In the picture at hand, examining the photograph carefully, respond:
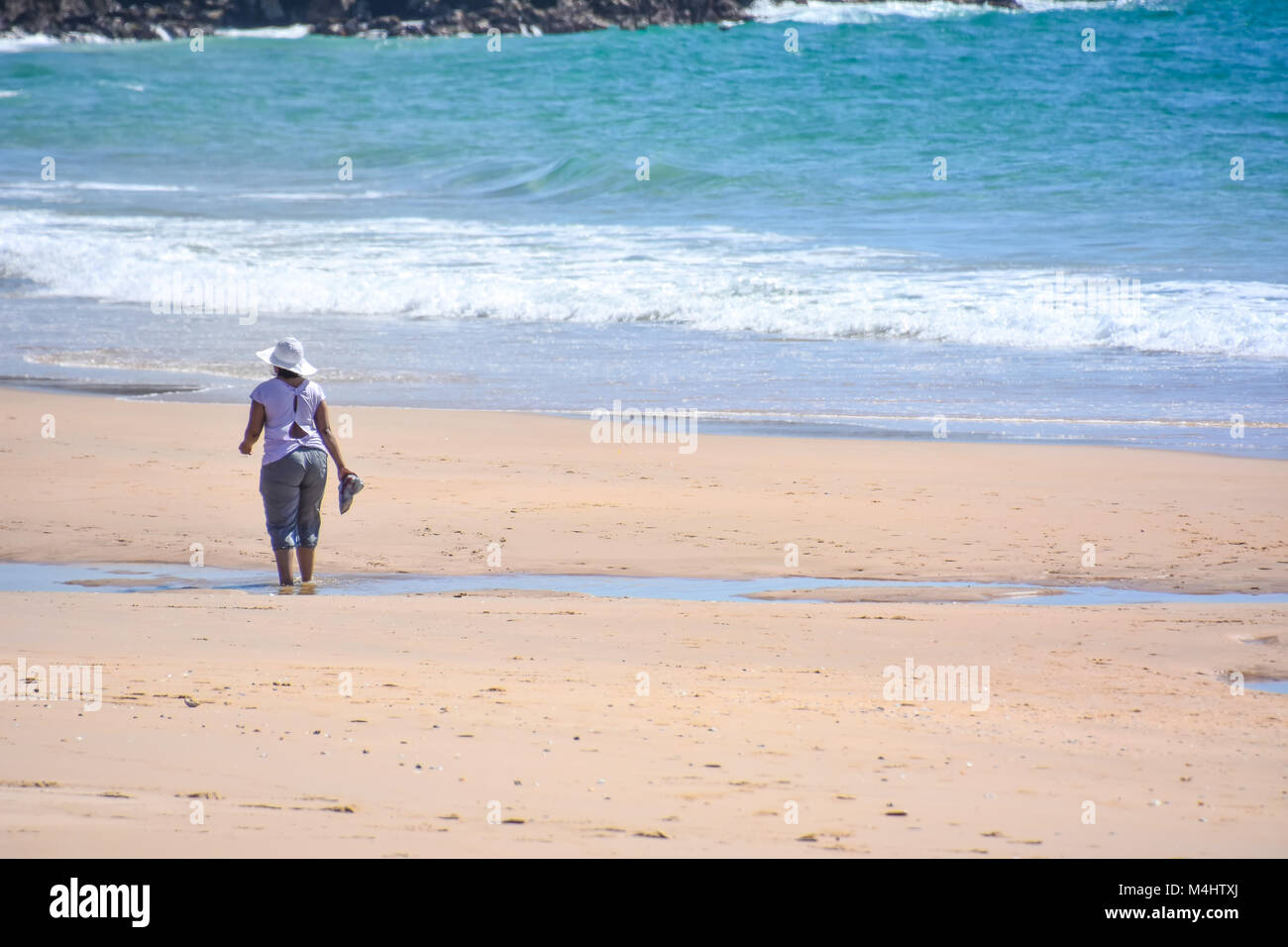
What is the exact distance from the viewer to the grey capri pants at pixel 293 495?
700 cm

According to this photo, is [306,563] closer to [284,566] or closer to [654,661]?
[284,566]

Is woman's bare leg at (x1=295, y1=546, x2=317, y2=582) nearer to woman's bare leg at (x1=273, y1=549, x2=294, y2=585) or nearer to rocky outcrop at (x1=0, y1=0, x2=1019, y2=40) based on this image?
woman's bare leg at (x1=273, y1=549, x2=294, y2=585)

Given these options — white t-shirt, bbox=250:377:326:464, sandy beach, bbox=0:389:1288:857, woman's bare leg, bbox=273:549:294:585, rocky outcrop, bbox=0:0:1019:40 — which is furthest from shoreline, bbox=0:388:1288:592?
rocky outcrop, bbox=0:0:1019:40

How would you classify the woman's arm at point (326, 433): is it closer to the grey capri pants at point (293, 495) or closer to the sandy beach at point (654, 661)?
the grey capri pants at point (293, 495)

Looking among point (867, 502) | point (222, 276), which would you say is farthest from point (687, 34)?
point (867, 502)

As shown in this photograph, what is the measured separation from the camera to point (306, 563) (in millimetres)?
7121

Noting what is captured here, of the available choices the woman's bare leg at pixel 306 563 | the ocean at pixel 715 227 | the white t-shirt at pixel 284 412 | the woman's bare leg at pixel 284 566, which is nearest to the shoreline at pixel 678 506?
the woman's bare leg at pixel 306 563

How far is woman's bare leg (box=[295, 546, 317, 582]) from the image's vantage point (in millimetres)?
7102

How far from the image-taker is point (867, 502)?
28.5ft

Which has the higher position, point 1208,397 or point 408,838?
point 1208,397

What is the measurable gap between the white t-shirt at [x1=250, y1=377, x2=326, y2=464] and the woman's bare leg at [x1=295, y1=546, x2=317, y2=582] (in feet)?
1.58

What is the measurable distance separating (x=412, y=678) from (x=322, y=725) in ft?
2.18

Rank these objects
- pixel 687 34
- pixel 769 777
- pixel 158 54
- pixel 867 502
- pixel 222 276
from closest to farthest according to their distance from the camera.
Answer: pixel 769 777, pixel 867 502, pixel 222 276, pixel 687 34, pixel 158 54
